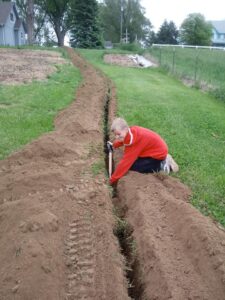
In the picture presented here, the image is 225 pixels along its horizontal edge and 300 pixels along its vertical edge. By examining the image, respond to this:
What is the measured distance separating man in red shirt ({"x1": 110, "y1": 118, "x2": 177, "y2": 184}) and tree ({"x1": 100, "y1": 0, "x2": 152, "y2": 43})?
68.5 m

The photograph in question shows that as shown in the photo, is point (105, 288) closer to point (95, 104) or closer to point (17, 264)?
point (17, 264)

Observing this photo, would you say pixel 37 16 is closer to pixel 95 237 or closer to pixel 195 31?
pixel 195 31

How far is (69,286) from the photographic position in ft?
13.7

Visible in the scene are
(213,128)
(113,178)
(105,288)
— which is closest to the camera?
(105,288)

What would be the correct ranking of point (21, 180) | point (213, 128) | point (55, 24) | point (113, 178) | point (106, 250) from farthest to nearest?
1. point (55, 24)
2. point (213, 128)
3. point (113, 178)
4. point (21, 180)
5. point (106, 250)

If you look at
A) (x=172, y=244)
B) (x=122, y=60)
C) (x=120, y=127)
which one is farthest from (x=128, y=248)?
(x=122, y=60)

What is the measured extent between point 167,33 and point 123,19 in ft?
33.6

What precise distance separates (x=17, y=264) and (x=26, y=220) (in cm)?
79

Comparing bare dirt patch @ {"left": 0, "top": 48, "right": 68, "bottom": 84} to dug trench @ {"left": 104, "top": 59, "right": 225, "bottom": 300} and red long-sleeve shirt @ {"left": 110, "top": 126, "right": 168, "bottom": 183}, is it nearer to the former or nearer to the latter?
red long-sleeve shirt @ {"left": 110, "top": 126, "right": 168, "bottom": 183}

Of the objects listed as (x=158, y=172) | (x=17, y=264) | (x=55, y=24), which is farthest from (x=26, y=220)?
(x=55, y=24)

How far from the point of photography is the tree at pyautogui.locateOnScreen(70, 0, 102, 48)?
4253 centimetres

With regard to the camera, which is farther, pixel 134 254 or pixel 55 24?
pixel 55 24

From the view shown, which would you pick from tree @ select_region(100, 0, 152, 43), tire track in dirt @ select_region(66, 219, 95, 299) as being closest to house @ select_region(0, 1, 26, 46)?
tree @ select_region(100, 0, 152, 43)

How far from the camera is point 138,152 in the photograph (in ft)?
21.7
